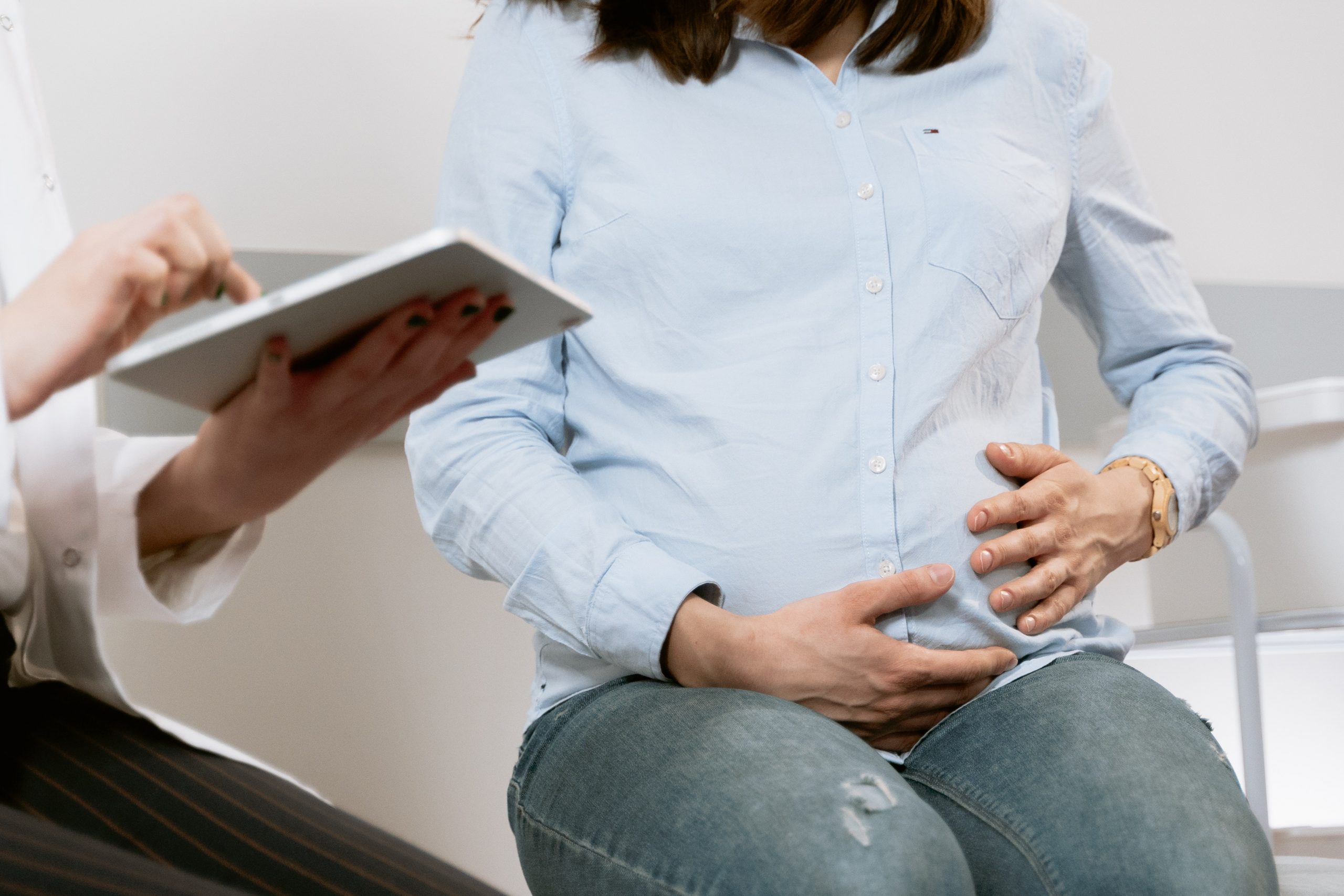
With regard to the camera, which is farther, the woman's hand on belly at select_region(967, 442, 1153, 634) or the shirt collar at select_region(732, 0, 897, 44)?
the shirt collar at select_region(732, 0, 897, 44)

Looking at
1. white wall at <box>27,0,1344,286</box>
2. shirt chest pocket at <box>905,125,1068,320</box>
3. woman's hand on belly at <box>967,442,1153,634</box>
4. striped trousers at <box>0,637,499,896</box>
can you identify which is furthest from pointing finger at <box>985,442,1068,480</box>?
white wall at <box>27,0,1344,286</box>

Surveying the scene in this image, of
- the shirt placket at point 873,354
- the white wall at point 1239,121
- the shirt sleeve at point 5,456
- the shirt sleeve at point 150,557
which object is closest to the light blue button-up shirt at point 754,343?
the shirt placket at point 873,354

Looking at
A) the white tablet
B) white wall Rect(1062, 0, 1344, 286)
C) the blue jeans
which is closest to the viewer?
the white tablet

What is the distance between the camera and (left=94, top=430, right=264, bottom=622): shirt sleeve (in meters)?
0.61

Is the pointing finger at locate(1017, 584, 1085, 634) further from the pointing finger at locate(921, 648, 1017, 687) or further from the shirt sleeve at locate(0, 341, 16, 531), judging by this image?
the shirt sleeve at locate(0, 341, 16, 531)

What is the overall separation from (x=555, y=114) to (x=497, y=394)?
228 mm

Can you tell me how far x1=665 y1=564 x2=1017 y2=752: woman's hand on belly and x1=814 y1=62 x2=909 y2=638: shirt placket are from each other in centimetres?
4

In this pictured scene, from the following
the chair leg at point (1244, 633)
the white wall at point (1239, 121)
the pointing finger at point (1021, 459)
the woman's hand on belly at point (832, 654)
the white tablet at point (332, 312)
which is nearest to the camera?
the white tablet at point (332, 312)

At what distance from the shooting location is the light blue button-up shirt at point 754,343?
2.42ft

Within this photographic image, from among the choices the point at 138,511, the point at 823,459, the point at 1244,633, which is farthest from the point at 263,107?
the point at 1244,633

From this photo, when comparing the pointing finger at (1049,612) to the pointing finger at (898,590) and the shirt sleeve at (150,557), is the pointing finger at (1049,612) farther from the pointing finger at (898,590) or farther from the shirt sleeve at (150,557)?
the shirt sleeve at (150,557)

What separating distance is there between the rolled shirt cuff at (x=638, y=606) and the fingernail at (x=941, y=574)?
A: 14 centimetres

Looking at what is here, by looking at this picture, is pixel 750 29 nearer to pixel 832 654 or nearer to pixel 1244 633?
pixel 832 654

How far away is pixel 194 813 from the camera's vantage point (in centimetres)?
59
